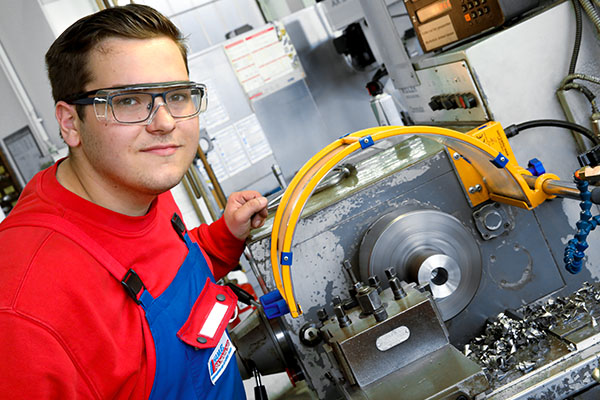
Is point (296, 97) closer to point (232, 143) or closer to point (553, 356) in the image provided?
point (232, 143)

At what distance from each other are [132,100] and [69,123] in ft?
0.50

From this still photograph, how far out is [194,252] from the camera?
4.27 ft

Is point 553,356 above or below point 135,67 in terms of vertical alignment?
below

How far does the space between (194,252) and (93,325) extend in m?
0.43

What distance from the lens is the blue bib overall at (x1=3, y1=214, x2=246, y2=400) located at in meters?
0.96

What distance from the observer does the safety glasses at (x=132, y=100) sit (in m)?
0.98

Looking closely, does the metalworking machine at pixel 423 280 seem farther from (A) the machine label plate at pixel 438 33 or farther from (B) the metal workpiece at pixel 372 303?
(A) the machine label plate at pixel 438 33

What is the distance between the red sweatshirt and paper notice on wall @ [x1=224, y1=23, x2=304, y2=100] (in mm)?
2818

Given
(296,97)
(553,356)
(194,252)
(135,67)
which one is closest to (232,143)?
(296,97)

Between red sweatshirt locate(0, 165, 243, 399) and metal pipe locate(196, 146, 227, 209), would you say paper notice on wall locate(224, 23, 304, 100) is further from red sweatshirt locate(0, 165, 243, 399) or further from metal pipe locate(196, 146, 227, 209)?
red sweatshirt locate(0, 165, 243, 399)

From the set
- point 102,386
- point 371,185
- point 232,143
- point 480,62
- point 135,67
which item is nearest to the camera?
point 102,386

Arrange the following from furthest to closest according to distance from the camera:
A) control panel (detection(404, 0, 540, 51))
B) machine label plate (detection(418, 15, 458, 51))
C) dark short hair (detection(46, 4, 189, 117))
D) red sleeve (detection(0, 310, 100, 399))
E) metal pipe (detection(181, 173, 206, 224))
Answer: metal pipe (detection(181, 173, 206, 224))
machine label plate (detection(418, 15, 458, 51))
control panel (detection(404, 0, 540, 51))
dark short hair (detection(46, 4, 189, 117))
red sleeve (detection(0, 310, 100, 399))

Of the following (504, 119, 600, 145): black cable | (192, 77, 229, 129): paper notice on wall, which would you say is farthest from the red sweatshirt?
(192, 77, 229, 129): paper notice on wall

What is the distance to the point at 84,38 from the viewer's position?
999 millimetres
